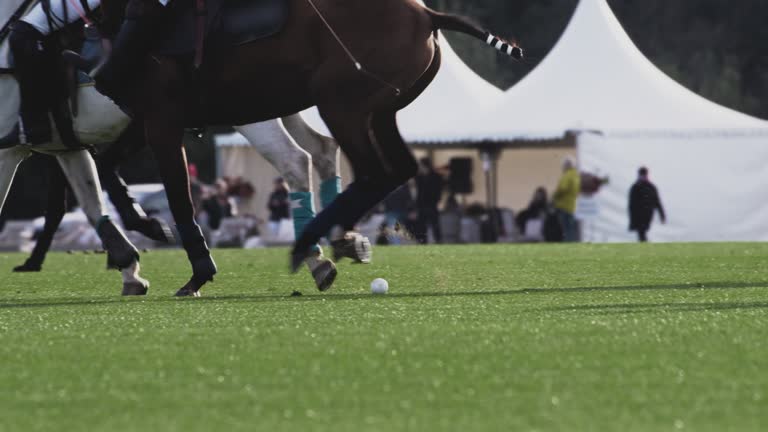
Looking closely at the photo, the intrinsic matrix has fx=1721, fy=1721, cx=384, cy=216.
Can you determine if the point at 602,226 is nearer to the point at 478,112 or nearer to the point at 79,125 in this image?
the point at 478,112

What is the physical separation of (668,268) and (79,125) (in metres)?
5.00

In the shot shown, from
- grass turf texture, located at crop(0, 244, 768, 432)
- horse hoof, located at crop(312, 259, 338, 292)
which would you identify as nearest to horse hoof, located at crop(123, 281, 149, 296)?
grass turf texture, located at crop(0, 244, 768, 432)

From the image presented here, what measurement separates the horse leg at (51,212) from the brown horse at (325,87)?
15.7 feet

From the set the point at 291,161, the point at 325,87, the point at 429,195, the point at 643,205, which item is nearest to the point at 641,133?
the point at 643,205

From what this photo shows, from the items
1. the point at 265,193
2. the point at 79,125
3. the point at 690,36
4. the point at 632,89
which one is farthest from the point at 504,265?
the point at 690,36

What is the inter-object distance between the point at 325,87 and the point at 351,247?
1145 millimetres

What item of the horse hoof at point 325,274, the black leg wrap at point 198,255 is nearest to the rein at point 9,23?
the black leg wrap at point 198,255

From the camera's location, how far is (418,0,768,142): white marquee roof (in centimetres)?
2834

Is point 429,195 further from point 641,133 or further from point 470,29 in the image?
point 470,29

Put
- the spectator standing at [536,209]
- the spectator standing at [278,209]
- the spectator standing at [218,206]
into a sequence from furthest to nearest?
the spectator standing at [536,209] < the spectator standing at [278,209] < the spectator standing at [218,206]

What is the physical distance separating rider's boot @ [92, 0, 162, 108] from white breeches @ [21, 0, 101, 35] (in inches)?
23.6

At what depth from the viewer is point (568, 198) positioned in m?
27.7

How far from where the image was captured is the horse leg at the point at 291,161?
11055 millimetres

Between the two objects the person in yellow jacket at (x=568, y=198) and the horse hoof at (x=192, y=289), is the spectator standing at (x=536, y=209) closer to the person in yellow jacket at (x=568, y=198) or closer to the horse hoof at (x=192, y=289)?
the person in yellow jacket at (x=568, y=198)
